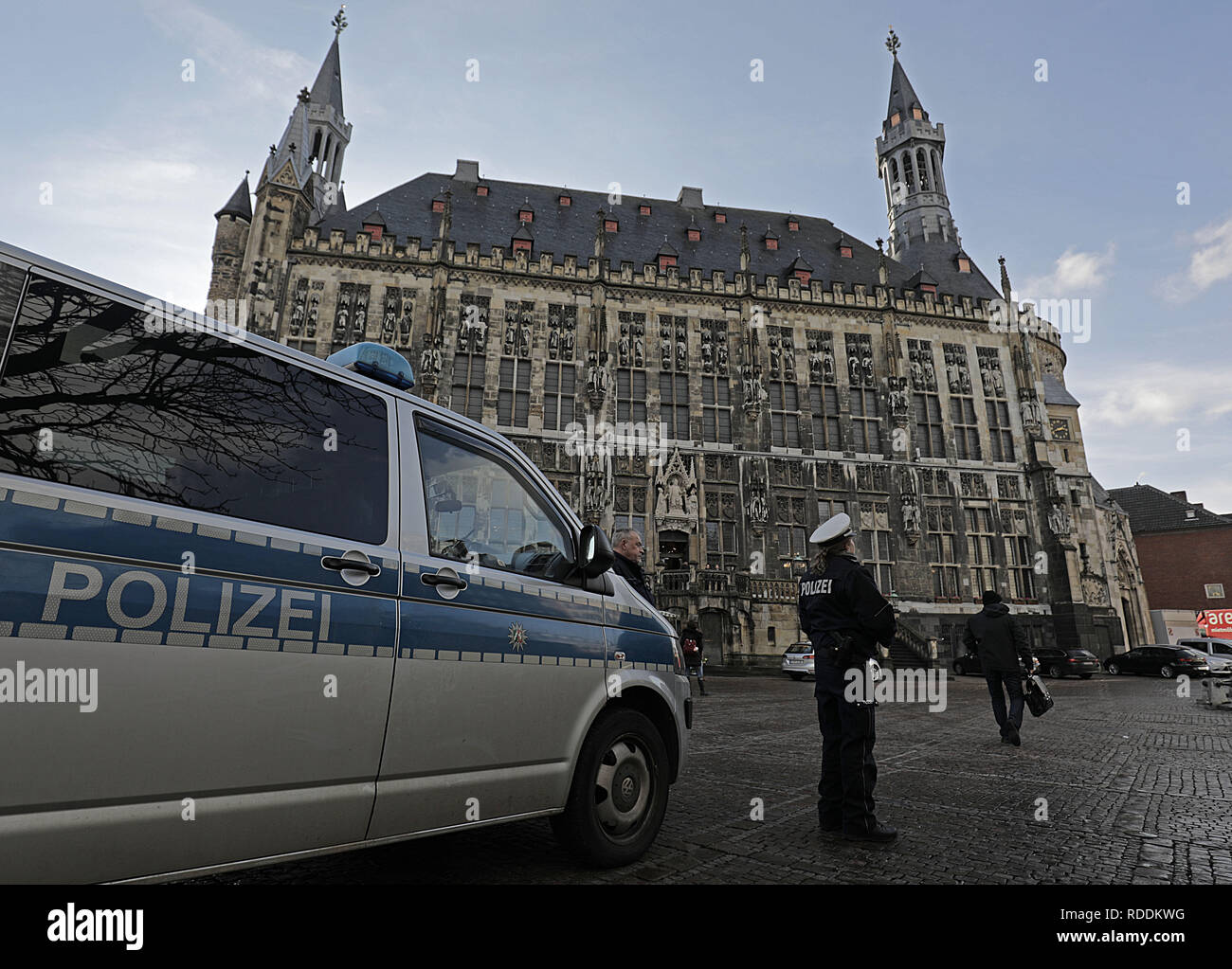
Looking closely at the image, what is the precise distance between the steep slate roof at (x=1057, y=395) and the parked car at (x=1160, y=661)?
42.1 ft

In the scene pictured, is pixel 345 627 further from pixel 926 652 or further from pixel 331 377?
pixel 926 652

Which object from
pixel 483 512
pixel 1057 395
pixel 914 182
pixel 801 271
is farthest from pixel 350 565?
pixel 914 182

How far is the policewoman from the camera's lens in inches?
149

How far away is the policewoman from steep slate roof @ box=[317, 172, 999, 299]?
26646 millimetres

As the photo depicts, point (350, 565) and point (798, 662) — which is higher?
point (350, 565)

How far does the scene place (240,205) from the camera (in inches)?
1121

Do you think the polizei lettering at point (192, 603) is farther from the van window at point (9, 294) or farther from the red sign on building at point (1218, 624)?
the red sign on building at point (1218, 624)

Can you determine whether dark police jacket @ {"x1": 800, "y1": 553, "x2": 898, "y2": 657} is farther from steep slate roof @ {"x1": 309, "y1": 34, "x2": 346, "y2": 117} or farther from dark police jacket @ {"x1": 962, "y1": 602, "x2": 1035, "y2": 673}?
steep slate roof @ {"x1": 309, "y1": 34, "x2": 346, "y2": 117}

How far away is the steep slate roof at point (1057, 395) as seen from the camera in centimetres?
3269

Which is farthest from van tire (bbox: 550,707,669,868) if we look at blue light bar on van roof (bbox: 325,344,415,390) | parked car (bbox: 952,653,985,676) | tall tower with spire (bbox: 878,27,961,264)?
tall tower with spire (bbox: 878,27,961,264)

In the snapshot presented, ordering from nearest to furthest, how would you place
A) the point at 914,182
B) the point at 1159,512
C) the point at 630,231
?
the point at 630,231 < the point at 914,182 < the point at 1159,512

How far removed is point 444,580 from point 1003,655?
779 cm

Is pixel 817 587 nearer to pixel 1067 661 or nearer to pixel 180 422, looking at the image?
pixel 180 422
